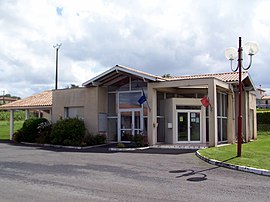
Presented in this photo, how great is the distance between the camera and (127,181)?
31.3 feet

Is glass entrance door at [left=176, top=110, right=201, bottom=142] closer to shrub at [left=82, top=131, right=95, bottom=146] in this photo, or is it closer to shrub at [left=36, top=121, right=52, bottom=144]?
shrub at [left=82, top=131, right=95, bottom=146]

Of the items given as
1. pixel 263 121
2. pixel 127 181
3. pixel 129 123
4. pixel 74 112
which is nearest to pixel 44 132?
pixel 74 112

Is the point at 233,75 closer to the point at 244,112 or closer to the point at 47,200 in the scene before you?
the point at 244,112

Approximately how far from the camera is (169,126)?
838 inches

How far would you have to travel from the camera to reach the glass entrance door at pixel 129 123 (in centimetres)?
2189

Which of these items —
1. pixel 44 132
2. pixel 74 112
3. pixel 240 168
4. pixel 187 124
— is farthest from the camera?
pixel 74 112

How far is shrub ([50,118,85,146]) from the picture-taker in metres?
21.9

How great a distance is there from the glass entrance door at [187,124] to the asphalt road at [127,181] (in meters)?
7.66

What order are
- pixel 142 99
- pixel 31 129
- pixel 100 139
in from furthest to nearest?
pixel 31 129
pixel 100 139
pixel 142 99

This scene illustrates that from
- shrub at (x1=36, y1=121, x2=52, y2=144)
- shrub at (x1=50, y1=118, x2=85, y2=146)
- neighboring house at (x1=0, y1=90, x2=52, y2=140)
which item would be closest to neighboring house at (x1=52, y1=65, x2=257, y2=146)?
shrub at (x1=50, y1=118, x2=85, y2=146)

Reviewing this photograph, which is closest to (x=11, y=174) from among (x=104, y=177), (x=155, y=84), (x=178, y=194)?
(x=104, y=177)

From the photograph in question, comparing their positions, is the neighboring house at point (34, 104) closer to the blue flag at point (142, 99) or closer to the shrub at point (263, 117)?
the blue flag at point (142, 99)

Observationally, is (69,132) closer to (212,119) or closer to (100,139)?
(100,139)

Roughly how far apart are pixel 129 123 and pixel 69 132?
3784mm
